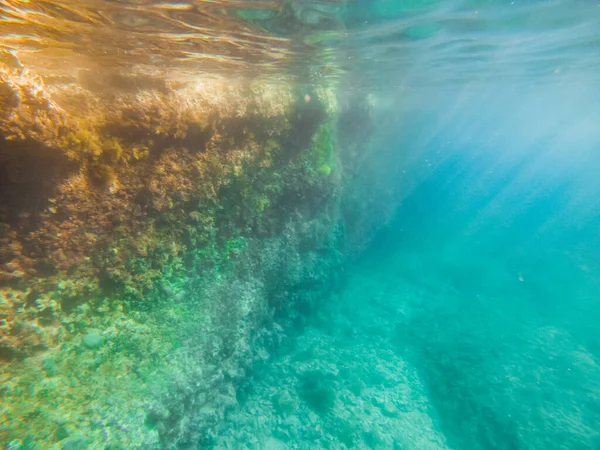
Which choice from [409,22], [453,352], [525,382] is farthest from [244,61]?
[525,382]

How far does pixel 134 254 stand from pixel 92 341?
192 centimetres

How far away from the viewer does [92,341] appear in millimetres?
5980

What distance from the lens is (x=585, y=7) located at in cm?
811

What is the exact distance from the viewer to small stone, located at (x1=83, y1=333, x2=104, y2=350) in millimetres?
5906

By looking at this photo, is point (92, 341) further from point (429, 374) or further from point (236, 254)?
point (429, 374)

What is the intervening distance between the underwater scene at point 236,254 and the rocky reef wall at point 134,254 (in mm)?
41

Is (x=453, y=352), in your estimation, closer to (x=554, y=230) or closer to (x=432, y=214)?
(x=432, y=214)

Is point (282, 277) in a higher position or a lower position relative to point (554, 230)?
higher

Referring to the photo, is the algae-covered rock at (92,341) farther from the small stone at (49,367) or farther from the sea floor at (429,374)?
the sea floor at (429,374)

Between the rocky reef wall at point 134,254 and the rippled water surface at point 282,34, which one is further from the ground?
the rippled water surface at point 282,34

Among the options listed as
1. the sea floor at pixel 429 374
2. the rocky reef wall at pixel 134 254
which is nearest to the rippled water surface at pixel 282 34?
the rocky reef wall at pixel 134 254

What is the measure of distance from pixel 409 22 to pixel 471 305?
14142 mm

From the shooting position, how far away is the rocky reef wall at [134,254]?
16.4ft

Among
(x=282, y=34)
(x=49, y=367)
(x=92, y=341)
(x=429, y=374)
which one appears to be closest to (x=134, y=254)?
(x=92, y=341)
